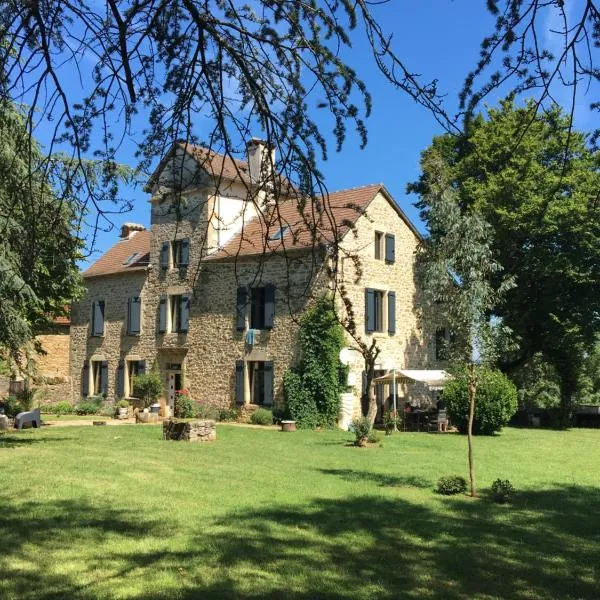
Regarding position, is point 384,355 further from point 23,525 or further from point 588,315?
point 23,525

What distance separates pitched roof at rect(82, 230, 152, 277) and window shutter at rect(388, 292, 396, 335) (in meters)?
11.1

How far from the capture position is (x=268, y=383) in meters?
24.8

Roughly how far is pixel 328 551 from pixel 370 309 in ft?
59.4

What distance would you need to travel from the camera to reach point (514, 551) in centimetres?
707

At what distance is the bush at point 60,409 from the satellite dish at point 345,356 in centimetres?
1400

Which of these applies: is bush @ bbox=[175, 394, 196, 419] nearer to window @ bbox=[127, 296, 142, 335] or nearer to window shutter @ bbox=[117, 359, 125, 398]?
window shutter @ bbox=[117, 359, 125, 398]

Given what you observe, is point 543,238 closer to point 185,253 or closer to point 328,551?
point 185,253

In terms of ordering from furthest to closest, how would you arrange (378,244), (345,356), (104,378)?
(104,378)
(378,244)
(345,356)

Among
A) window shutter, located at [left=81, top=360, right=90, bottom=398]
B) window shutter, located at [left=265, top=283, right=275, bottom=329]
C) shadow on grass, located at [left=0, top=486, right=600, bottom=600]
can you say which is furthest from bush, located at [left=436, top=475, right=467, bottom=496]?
window shutter, located at [left=81, top=360, right=90, bottom=398]

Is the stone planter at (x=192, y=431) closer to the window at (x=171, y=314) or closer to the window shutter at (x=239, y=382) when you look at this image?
the window shutter at (x=239, y=382)

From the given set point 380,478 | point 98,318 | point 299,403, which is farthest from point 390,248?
point 380,478

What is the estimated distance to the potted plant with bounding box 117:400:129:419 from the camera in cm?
2753

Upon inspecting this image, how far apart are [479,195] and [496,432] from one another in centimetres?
948

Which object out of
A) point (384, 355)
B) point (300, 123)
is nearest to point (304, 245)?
point (300, 123)
